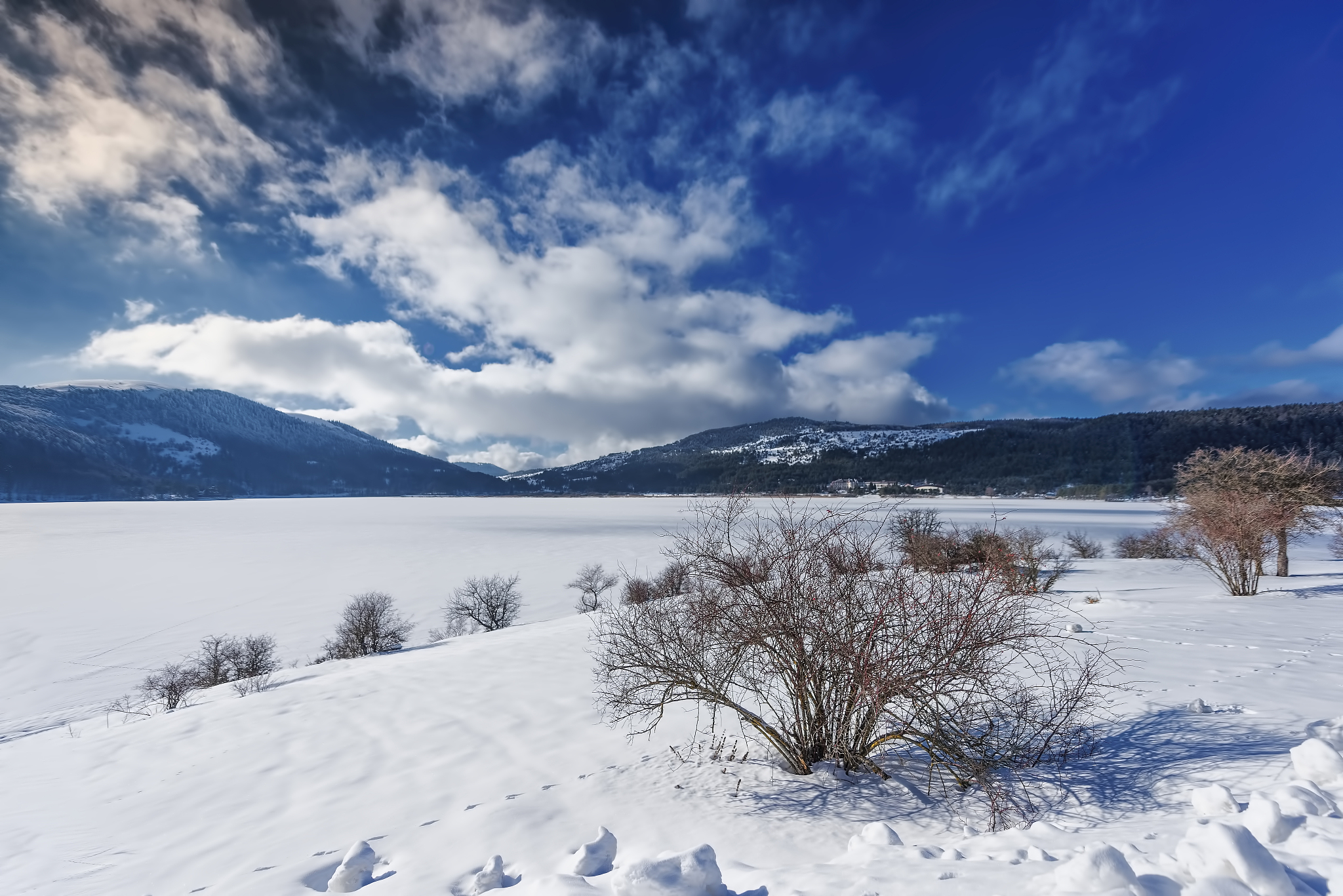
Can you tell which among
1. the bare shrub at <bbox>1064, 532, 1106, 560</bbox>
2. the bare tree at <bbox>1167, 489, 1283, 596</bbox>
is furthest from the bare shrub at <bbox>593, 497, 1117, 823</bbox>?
the bare shrub at <bbox>1064, 532, 1106, 560</bbox>

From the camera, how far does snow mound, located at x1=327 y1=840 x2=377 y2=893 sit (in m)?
4.82

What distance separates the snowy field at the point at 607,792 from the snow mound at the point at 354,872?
143 mm

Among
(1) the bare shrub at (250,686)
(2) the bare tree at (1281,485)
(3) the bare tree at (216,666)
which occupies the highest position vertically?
(2) the bare tree at (1281,485)

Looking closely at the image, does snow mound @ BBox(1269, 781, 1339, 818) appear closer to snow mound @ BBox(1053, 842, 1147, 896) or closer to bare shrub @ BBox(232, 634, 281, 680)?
snow mound @ BBox(1053, 842, 1147, 896)

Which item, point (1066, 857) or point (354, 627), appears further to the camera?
point (354, 627)

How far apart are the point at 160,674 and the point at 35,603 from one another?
35506 millimetres

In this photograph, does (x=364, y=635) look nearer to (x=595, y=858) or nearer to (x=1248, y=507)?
(x=595, y=858)

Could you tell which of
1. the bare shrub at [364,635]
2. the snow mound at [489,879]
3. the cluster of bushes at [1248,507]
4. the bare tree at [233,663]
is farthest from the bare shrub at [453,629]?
the cluster of bushes at [1248,507]

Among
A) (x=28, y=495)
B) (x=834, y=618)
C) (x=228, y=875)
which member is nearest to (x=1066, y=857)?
(x=834, y=618)

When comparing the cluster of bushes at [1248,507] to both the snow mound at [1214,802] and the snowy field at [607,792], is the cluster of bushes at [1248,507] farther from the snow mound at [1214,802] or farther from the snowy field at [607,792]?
the snow mound at [1214,802]

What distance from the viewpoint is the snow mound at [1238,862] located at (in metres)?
2.86

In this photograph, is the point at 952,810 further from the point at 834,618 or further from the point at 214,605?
the point at 214,605

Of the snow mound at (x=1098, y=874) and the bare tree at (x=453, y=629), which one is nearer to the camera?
the snow mound at (x=1098, y=874)

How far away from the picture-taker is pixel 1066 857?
3.72 m
